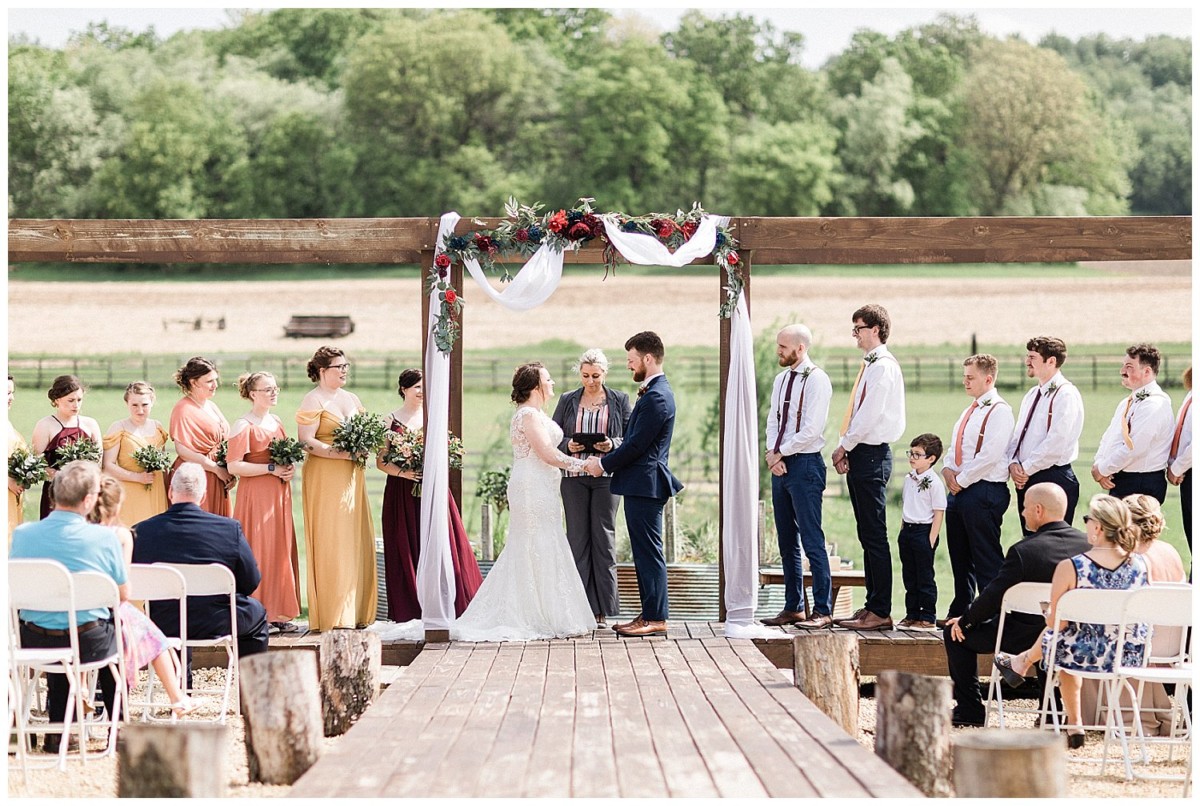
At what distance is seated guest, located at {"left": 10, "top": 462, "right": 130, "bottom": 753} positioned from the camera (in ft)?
21.4

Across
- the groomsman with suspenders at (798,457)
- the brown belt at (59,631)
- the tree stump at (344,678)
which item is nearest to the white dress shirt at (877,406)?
the groomsman with suspenders at (798,457)

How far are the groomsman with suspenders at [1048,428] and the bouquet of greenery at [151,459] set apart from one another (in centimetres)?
497

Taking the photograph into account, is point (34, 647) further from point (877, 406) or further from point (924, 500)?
point (924, 500)

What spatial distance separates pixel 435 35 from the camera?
4397cm

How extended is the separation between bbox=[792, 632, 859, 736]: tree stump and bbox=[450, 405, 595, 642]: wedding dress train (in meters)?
1.53

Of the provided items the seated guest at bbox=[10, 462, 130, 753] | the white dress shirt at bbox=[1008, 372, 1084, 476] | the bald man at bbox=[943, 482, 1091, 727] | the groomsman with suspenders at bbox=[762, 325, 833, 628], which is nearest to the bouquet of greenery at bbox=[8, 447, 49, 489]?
the seated guest at bbox=[10, 462, 130, 753]

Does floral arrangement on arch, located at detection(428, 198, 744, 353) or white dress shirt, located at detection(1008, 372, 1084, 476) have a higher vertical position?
floral arrangement on arch, located at detection(428, 198, 744, 353)

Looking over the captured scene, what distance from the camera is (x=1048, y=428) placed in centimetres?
874

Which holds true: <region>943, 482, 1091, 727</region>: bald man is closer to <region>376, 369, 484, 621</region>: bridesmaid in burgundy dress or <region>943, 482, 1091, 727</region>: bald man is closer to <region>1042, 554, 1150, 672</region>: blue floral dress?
<region>1042, 554, 1150, 672</region>: blue floral dress

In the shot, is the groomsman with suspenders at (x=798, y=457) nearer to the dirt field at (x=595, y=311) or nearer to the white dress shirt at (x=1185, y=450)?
the white dress shirt at (x=1185, y=450)

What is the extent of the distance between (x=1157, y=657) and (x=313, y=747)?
3.93 m

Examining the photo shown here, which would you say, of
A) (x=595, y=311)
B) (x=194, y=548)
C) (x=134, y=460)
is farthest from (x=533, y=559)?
(x=595, y=311)

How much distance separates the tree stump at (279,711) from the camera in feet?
20.1

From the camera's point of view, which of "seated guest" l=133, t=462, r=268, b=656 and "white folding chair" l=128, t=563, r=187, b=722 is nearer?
"white folding chair" l=128, t=563, r=187, b=722
